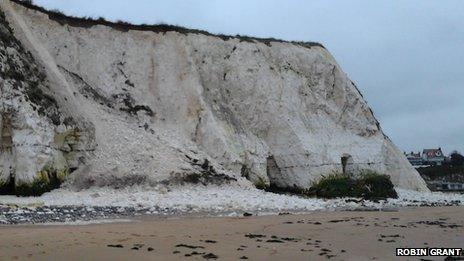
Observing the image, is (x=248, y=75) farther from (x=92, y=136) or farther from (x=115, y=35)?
(x=92, y=136)

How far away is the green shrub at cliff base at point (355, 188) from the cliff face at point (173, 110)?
2.79 ft

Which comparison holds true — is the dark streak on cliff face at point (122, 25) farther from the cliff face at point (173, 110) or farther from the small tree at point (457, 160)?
the small tree at point (457, 160)

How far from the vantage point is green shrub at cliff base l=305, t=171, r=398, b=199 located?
23.4 meters

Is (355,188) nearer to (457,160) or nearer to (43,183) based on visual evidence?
(43,183)

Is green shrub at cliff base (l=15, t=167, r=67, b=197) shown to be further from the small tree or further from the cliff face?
the small tree

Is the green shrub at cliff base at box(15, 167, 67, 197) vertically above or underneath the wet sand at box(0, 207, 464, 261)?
above

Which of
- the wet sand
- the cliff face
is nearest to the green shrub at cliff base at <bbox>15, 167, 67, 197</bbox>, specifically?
the cliff face

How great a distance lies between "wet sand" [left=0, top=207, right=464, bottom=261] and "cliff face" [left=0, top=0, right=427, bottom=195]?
7.21m

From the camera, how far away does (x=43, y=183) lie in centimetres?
1722

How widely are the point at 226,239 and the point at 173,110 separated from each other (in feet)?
48.4

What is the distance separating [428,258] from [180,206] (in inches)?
387

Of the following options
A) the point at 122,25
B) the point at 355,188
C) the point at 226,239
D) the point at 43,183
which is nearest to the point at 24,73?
the point at 43,183

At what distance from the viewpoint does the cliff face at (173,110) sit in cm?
1877

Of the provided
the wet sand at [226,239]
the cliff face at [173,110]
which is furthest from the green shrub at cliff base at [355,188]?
the wet sand at [226,239]
